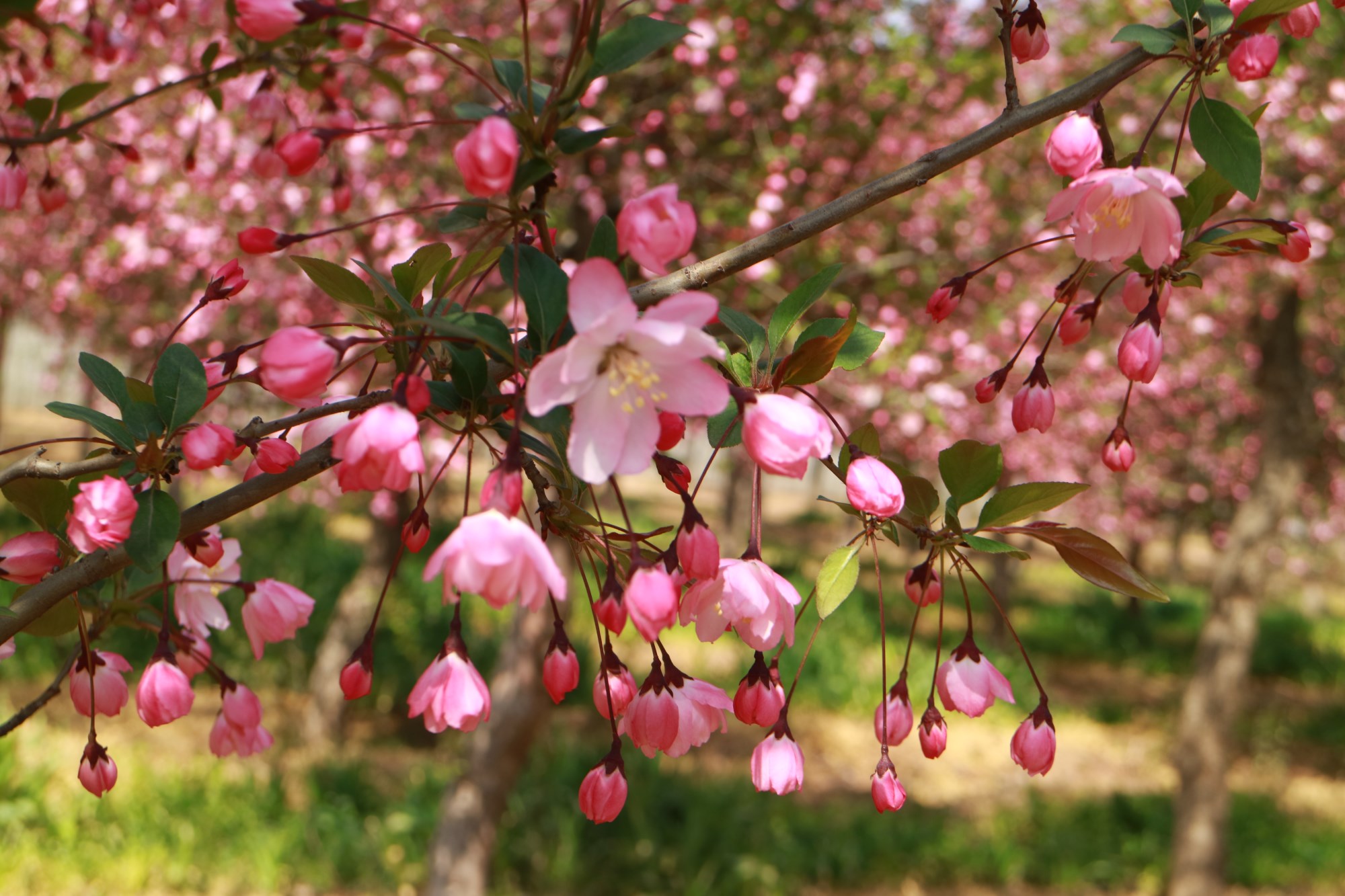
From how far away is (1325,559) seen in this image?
1720cm

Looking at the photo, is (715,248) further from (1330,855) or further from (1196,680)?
(1330,855)

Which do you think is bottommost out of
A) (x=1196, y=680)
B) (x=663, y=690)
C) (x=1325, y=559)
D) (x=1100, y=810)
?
(x=1325, y=559)

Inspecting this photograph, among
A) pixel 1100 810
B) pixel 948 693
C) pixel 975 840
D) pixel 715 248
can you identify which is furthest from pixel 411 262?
pixel 1100 810

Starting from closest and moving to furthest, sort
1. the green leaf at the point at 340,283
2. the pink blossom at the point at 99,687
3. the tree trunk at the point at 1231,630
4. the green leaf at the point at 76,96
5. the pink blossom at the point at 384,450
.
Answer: the pink blossom at the point at 384,450 < the green leaf at the point at 340,283 < the pink blossom at the point at 99,687 < the green leaf at the point at 76,96 < the tree trunk at the point at 1231,630

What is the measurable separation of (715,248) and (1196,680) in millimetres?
3933

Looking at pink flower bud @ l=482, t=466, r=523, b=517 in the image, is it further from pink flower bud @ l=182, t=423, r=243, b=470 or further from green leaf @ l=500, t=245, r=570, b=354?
pink flower bud @ l=182, t=423, r=243, b=470

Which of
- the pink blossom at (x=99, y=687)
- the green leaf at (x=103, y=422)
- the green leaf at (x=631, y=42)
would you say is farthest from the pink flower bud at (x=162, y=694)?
the green leaf at (x=631, y=42)

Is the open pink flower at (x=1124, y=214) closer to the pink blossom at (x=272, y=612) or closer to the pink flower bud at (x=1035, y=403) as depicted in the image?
the pink flower bud at (x=1035, y=403)

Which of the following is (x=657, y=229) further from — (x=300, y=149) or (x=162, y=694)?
(x=162, y=694)

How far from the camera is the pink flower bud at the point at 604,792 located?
3.24 ft

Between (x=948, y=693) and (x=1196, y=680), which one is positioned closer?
(x=948, y=693)

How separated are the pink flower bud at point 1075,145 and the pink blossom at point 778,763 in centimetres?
63

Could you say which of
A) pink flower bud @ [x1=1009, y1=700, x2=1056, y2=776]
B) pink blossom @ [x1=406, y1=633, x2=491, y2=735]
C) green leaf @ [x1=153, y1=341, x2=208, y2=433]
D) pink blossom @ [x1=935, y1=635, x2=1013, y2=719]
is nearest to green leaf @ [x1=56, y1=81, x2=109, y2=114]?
green leaf @ [x1=153, y1=341, x2=208, y2=433]

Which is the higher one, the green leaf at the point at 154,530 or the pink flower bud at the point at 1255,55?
the pink flower bud at the point at 1255,55
